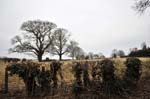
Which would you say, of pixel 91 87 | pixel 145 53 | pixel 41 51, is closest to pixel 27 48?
pixel 41 51

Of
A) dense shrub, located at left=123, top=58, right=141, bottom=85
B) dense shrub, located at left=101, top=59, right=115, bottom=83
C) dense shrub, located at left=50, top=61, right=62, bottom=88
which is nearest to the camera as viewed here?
dense shrub, located at left=101, top=59, right=115, bottom=83

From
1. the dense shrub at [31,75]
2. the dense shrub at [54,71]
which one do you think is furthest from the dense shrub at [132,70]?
the dense shrub at [31,75]

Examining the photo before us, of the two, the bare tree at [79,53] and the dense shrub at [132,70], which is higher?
the bare tree at [79,53]

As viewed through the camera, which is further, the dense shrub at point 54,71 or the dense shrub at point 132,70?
the dense shrub at point 132,70

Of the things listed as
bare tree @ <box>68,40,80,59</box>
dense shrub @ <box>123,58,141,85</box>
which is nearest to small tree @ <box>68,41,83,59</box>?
bare tree @ <box>68,40,80,59</box>

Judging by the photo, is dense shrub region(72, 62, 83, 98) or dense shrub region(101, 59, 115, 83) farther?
dense shrub region(101, 59, 115, 83)

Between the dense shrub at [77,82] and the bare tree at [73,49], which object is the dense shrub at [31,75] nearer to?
the dense shrub at [77,82]

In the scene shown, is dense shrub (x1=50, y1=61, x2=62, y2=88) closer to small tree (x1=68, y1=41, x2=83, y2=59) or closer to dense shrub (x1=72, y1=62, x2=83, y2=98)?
dense shrub (x1=72, y1=62, x2=83, y2=98)

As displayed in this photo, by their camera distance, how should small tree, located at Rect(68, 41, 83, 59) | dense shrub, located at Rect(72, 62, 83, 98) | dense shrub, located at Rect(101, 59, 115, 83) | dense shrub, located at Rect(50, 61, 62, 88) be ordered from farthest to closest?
small tree, located at Rect(68, 41, 83, 59)
dense shrub, located at Rect(50, 61, 62, 88)
dense shrub, located at Rect(101, 59, 115, 83)
dense shrub, located at Rect(72, 62, 83, 98)

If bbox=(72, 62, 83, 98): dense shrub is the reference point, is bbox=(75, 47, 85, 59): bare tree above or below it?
above

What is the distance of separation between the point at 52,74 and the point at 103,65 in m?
3.22

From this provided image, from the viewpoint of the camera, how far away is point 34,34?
48.9 m

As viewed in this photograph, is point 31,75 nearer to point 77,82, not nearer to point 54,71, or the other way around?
point 54,71

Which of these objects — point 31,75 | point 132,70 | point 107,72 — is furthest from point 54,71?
point 132,70
